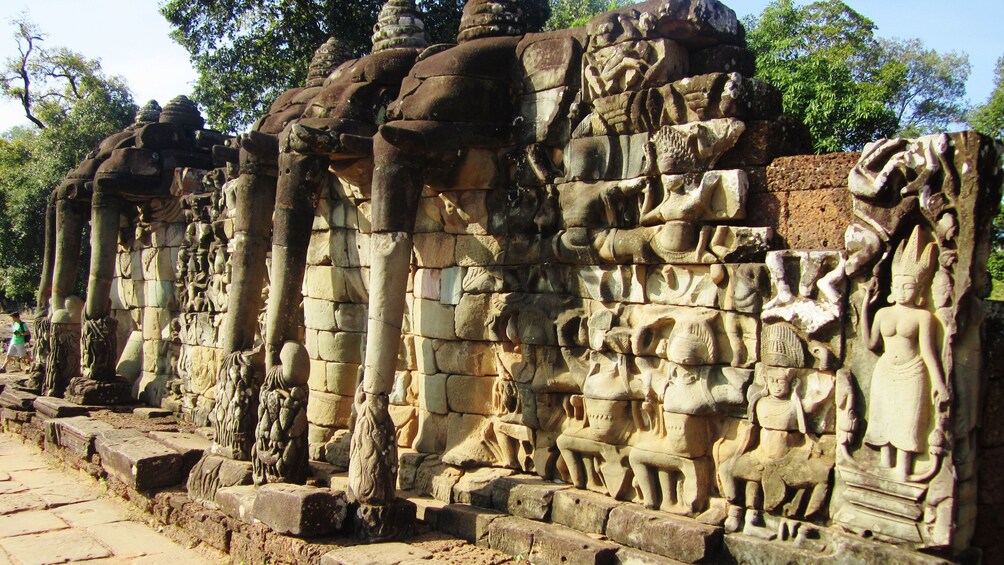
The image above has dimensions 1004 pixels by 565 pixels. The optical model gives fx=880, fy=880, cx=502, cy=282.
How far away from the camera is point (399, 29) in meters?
8.72

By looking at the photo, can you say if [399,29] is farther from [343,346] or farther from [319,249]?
[343,346]

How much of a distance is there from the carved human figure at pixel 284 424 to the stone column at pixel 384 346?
81 centimetres

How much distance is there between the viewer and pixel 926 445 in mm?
4723

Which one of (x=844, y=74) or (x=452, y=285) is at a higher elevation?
(x=844, y=74)

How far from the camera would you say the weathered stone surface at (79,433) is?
32.8 ft

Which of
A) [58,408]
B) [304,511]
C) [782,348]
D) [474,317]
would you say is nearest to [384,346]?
[474,317]

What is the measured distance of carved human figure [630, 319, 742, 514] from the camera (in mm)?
5773

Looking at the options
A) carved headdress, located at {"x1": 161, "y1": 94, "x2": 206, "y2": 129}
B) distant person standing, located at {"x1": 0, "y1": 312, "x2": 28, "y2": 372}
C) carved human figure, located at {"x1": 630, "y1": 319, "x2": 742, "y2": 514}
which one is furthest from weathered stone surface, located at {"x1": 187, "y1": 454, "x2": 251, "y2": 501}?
distant person standing, located at {"x1": 0, "y1": 312, "x2": 28, "y2": 372}

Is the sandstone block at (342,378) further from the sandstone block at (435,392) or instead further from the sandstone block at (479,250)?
the sandstone block at (479,250)

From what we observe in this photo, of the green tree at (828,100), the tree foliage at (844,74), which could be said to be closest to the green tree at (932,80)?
the tree foliage at (844,74)

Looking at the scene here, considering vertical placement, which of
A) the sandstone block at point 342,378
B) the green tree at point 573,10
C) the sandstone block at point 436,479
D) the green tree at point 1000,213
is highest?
the green tree at point 573,10

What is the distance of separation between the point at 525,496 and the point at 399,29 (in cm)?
479

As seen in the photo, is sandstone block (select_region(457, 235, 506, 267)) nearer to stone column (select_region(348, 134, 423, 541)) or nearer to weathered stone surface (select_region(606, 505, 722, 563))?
stone column (select_region(348, 134, 423, 541))

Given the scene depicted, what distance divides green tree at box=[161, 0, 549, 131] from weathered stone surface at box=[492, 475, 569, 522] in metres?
11.9
